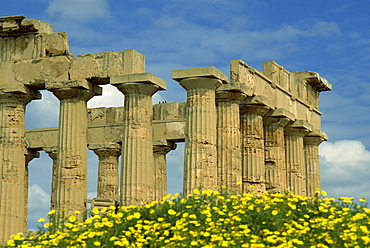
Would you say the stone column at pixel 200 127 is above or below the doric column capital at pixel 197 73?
below

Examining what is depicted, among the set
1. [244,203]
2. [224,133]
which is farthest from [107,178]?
[244,203]

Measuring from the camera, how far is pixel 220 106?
26953mm

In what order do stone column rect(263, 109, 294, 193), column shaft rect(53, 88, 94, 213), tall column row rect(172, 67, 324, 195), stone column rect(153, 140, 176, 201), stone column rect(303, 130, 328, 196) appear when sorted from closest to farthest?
tall column row rect(172, 67, 324, 195)
column shaft rect(53, 88, 94, 213)
stone column rect(263, 109, 294, 193)
stone column rect(153, 140, 176, 201)
stone column rect(303, 130, 328, 196)

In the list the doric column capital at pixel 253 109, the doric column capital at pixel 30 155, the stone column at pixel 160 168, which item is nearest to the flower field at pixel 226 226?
the doric column capital at pixel 253 109

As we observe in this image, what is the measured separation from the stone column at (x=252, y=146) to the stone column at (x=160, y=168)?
7.34 m

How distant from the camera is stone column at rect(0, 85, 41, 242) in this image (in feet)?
91.4

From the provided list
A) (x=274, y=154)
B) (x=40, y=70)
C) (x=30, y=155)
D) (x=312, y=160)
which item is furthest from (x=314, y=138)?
(x=30, y=155)

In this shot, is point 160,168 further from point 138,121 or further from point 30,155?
point 138,121

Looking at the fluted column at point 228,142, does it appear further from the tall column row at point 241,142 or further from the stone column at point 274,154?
the stone column at point 274,154

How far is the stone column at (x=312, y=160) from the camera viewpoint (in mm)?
36406

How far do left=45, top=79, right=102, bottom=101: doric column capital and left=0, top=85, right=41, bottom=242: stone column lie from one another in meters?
1.66

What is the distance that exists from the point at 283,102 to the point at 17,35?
1241 cm

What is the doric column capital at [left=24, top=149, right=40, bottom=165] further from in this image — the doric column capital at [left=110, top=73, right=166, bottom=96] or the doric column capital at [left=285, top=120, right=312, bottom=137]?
the doric column capital at [left=110, top=73, right=166, bottom=96]

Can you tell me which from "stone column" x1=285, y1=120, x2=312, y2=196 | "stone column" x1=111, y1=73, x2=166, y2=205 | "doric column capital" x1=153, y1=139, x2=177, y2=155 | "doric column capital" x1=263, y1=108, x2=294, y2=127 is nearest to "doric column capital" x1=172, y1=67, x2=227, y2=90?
"stone column" x1=111, y1=73, x2=166, y2=205
